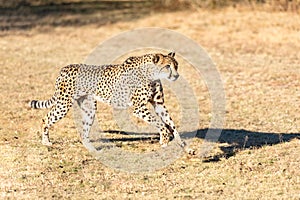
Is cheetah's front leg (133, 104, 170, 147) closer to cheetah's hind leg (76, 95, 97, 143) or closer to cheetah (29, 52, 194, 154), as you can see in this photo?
cheetah (29, 52, 194, 154)

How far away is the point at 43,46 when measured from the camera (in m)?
21.4

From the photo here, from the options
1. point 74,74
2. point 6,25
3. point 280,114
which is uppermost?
point 74,74

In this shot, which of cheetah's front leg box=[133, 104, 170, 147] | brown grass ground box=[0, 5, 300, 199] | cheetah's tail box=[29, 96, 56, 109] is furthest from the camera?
cheetah's tail box=[29, 96, 56, 109]

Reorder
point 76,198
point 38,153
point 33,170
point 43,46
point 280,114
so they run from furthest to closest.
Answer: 1. point 43,46
2. point 280,114
3. point 38,153
4. point 33,170
5. point 76,198

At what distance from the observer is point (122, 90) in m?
10.1

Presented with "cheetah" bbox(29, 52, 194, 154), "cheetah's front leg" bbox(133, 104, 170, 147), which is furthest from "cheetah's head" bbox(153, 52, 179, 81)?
"cheetah's front leg" bbox(133, 104, 170, 147)

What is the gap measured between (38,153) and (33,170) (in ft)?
2.62

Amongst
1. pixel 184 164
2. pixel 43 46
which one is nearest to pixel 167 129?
pixel 184 164

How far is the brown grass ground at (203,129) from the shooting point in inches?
329

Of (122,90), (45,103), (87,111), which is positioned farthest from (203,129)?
(45,103)

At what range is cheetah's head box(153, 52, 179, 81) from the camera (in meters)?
9.88

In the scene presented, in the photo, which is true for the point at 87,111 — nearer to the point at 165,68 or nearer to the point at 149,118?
the point at 149,118

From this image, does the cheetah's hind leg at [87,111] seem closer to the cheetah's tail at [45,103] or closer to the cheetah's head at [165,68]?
the cheetah's tail at [45,103]

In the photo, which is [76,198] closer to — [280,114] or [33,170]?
[33,170]
